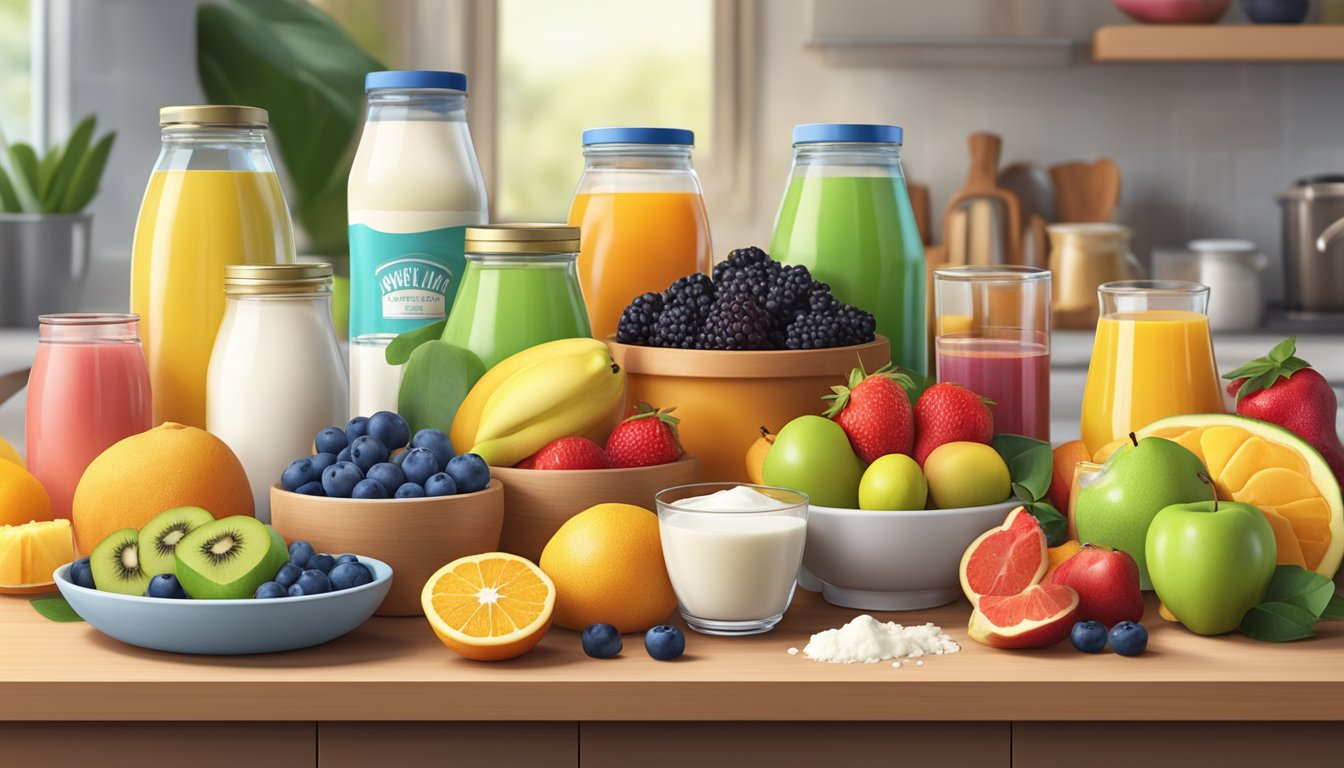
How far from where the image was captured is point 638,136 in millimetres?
1356

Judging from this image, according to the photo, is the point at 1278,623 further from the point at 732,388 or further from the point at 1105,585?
the point at 732,388

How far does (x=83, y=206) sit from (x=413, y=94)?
229 centimetres

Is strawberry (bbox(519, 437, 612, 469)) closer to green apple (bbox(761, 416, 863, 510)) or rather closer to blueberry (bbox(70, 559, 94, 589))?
green apple (bbox(761, 416, 863, 510))

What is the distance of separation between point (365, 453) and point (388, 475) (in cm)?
3

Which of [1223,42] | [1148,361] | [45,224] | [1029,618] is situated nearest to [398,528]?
[1029,618]

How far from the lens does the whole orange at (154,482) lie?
3.48 ft

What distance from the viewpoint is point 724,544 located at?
0.94 m

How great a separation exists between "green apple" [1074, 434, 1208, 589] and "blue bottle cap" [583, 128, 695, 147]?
0.53 m

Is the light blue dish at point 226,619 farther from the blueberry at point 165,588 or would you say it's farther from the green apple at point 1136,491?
the green apple at point 1136,491

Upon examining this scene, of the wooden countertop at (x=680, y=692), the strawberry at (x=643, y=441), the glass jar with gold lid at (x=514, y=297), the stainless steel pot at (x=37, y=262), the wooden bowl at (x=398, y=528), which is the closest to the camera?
the wooden countertop at (x=680, y=692)

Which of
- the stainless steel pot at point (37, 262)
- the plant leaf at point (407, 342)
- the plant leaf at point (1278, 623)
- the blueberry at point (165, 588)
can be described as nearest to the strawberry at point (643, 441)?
the plant leaf at point (407, 342)

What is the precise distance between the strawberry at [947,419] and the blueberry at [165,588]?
0.55 meters

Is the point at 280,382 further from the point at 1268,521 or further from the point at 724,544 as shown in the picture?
the point at 1268,521

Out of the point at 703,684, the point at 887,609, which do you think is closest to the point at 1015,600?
the point at 887,609
